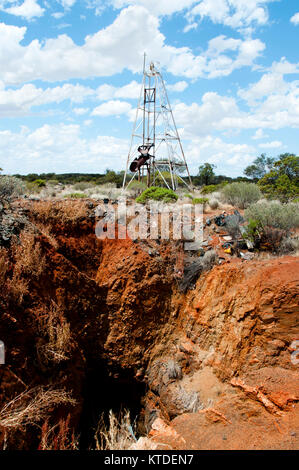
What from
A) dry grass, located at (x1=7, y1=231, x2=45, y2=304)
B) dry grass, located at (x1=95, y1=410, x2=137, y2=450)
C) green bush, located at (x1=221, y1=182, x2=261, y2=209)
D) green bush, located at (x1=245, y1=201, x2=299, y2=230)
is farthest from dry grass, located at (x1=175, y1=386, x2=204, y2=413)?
green bush, located at (x1=221, y1=182, x2=261, y2=209)

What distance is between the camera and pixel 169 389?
6.91 metres

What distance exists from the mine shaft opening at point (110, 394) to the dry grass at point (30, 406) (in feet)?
6.83

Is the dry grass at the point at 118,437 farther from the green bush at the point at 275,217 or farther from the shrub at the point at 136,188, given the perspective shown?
the shrub at the point at 136,188

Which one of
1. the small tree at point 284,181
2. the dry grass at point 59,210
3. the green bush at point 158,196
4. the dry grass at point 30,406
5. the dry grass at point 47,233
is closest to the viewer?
the dry grass at point 30,406

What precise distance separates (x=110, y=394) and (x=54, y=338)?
327 centimetres

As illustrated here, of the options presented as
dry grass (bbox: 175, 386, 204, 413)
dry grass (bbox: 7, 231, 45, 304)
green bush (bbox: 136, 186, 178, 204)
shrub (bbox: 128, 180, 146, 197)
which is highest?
shrub (bbox: 128, 180, 146, 197)

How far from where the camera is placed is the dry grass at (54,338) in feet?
18.9

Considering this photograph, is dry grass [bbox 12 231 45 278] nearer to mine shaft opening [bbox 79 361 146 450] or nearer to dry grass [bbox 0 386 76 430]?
dry grass [bbox 0 386 76 430]

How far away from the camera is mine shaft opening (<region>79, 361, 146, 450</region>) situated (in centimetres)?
768

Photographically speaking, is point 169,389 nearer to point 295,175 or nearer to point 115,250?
point 115,250

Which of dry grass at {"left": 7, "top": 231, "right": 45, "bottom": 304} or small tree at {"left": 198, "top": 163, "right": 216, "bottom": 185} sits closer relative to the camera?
dry grass at {"left": 7, "top": 231, "right": 45, "bottom": 304}

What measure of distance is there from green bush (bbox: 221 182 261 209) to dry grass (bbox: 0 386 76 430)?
9561 mm

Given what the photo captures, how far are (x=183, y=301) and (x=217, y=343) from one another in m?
1.55

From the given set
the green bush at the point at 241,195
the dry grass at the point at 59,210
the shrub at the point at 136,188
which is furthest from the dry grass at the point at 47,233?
the shrub at the point at 136,188
